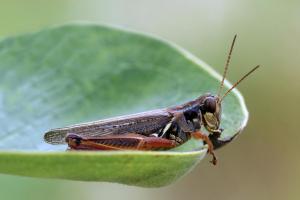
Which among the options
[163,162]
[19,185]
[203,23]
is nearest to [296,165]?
[203,23]

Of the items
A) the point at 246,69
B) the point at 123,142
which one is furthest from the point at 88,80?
the point at 246,69

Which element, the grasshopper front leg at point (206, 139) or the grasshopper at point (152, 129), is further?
the grasshopper at point (152, 129)

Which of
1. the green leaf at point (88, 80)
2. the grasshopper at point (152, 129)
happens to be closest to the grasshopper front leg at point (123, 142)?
the grasshopper at point (152, 129)

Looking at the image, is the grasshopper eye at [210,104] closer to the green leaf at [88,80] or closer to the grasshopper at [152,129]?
the grasshopper at [152,129]

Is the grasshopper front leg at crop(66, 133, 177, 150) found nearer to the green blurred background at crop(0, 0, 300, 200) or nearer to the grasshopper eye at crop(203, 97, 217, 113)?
the grasshopper eye at crop(203, 97, 217, 113)

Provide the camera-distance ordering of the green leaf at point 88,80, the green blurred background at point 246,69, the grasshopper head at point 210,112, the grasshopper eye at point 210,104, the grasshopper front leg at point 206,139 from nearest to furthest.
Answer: the green leaf at point 88,80 → the grasshopper front leg at point 206,139 → the grasshopper head at point 210,112 → the grasshopper eye at point 210,104 → the green blurred background at point 246,69

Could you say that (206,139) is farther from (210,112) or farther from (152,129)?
(152,129)

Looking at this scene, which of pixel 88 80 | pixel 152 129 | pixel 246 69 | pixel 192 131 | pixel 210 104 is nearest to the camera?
pixel 88 80
